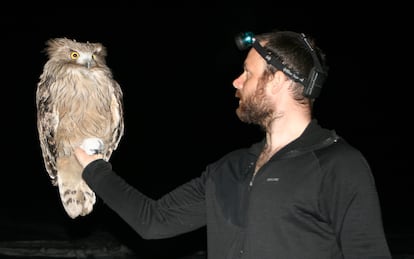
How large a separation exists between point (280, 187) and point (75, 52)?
1.25 metres

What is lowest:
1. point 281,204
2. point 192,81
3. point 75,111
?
point 192,81

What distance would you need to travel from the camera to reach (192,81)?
26.7 metres

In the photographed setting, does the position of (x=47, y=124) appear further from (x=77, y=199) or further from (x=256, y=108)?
(x=256, y=108)

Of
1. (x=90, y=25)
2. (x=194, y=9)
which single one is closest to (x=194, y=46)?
(x=194, y=9)

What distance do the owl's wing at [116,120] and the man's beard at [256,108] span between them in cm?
81

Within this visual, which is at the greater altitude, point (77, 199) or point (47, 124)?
point (47, 124)

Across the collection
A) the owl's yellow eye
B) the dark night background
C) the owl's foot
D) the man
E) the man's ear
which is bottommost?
the dark night background

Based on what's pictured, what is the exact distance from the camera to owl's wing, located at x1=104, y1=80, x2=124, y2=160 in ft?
8.69

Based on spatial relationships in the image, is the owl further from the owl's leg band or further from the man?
the man

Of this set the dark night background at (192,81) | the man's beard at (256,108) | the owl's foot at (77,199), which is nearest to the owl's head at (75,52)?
the owl's foot at (77,199)

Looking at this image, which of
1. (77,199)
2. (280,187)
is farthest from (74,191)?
(280,187)

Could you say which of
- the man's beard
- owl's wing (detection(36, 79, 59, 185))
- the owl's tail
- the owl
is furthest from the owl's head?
the man's beard

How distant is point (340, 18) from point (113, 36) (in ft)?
40.4

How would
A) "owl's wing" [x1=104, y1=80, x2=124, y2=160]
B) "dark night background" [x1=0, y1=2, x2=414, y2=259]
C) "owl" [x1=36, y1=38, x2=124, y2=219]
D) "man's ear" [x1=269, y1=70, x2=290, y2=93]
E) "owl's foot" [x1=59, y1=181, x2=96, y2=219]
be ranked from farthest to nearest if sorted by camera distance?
"dark night background" [x1=0, y1=2, x2=414, y2=259]
"owl's wing" [x1=104, y1=80, x2=124, y2=160]
"owl" [x1=36, y1=38, x2=124, y2=219]
"owl's foot" [x1=59, y1=181, x2=96, y2=219]
"man's ear" [x1=269, y1=70, x2=290, y2=93]
